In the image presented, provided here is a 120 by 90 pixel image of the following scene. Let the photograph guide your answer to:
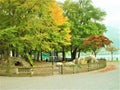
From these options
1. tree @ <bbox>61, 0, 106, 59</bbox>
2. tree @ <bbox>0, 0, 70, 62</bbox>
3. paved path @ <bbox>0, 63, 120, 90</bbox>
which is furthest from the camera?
tree @ <bbox>61, 0, 106, 59</bbox>

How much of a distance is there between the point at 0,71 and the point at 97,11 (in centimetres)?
2997

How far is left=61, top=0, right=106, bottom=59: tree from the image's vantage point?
50.0 m

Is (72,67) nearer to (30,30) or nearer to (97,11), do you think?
(30,30)

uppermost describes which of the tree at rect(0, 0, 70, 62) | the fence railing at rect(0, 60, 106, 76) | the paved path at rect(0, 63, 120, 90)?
the tree at rect(0, 0, 70, 62)

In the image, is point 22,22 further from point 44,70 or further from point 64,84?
point 64,84

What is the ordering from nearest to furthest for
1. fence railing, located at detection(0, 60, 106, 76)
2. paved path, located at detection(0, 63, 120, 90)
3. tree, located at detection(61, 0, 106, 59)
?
paved path, located at detection(0, 63, 120, 90) → fence railing, located at detection(0, 60, 106, 76) → tree, located at detection(61, 0, 106, 59)

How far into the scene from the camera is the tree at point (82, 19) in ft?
164

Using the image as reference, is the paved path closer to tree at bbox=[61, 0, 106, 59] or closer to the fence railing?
the fence railing

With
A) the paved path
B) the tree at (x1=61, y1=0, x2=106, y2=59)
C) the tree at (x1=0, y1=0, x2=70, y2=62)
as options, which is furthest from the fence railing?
the tree at (x1=61, y1=0, x2=106, y2=59)

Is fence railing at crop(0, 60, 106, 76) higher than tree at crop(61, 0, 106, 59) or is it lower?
lower

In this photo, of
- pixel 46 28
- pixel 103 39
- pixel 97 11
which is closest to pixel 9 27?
pixel 46 28

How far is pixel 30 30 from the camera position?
2534cm

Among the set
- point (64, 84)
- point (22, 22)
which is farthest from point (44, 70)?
point (64, 84)

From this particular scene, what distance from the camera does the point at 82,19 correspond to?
2044 inches
